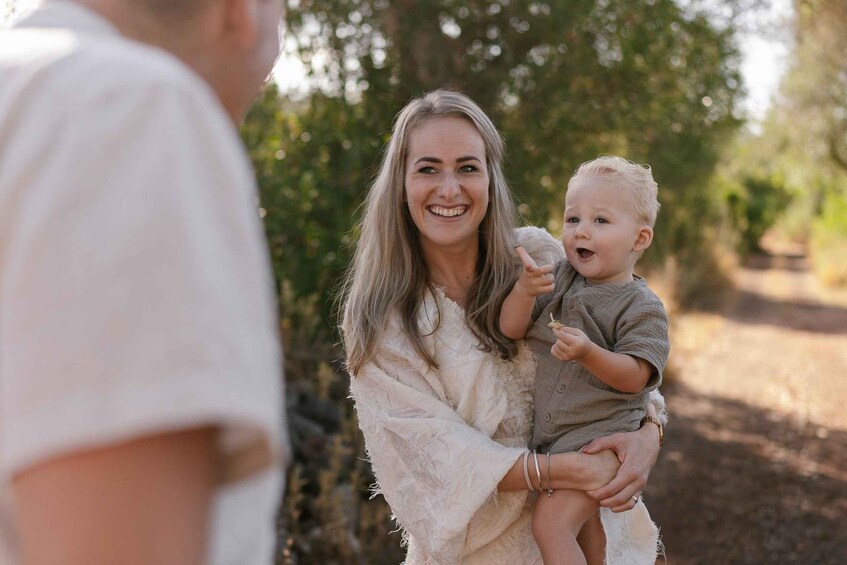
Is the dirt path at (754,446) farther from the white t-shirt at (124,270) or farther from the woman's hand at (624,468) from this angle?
the white t-shirt at (124,270)

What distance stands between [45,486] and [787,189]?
151 ft

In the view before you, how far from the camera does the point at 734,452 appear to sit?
30.5 feet

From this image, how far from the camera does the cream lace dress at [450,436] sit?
2.57m

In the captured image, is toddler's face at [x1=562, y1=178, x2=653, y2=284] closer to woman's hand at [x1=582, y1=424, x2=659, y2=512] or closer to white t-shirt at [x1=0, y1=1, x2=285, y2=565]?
woman's hand at [x1=582, y1=424, x2=659, y2=512]

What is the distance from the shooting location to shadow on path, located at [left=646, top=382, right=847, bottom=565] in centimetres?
682

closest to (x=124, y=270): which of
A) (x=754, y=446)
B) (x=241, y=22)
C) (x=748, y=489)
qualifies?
(x=241, y=22)

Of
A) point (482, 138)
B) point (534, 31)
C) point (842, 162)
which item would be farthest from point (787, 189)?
point (482, 138)

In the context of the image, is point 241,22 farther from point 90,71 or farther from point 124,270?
point 124,270

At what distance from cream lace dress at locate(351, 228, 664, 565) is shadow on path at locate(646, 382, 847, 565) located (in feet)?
14.2

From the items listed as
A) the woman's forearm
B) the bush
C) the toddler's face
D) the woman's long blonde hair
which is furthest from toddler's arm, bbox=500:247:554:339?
the bush

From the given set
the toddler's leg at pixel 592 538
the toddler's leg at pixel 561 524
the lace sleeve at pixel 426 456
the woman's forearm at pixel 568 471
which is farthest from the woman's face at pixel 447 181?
the toddler's leg at pixel 592 538

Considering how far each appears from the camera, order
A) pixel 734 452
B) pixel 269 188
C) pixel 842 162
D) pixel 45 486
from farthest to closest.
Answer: pixel 842 162 → pixel 734 452 → pixel 269 188 → pixel 45 486

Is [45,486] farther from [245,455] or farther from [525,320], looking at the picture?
[525,320]

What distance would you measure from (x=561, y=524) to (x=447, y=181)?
107 cm
